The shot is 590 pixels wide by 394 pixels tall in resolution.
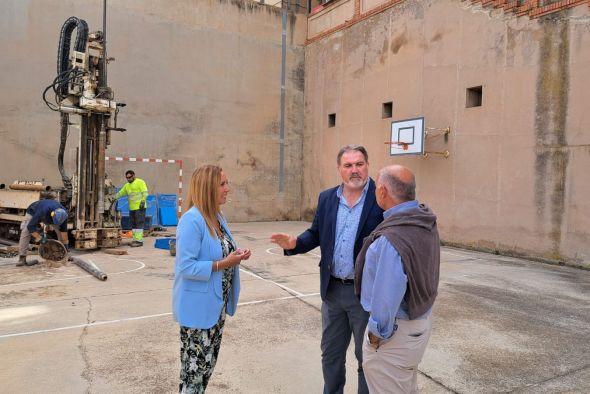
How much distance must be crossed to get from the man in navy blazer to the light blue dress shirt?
0.59m

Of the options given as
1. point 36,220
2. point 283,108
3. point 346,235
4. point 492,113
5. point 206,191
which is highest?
point 283,108

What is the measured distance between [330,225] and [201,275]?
2.80 ft

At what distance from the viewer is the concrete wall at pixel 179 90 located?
12.0 metres

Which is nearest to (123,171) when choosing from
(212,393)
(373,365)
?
(212,393)

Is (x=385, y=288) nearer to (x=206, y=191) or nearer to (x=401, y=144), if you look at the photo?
(x=206, y=191)

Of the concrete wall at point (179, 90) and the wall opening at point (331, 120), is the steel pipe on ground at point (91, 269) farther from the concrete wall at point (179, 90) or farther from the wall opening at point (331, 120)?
the wall opening at point (331, 120)

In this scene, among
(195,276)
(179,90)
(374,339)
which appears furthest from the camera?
(179,90)

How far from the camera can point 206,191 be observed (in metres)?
2.48

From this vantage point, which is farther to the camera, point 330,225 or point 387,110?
point 387,110

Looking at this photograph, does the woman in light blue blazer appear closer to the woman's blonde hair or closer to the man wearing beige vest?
the woman's blonde hair

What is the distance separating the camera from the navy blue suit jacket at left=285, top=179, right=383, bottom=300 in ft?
8.80

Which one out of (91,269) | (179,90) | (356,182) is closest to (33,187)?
(91,269)

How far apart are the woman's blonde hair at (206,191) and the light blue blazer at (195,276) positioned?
0.13 ft

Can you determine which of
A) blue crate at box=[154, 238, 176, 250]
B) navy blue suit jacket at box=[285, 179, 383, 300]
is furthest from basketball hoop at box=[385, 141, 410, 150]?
navy blue suit jacket at box=[285, 179, 383, 300]
